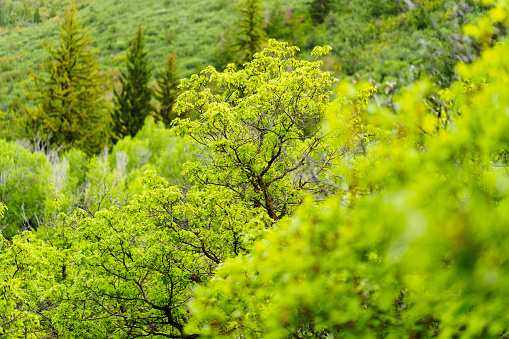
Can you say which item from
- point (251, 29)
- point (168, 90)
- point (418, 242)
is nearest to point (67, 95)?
point (168, 90)

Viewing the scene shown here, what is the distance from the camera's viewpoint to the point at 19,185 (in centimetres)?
1922

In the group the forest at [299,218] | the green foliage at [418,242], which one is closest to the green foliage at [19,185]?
the forest at [299,218]

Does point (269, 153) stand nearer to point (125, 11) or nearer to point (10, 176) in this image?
point (10, 176)

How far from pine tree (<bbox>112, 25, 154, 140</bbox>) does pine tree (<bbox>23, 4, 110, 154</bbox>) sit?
5.05m

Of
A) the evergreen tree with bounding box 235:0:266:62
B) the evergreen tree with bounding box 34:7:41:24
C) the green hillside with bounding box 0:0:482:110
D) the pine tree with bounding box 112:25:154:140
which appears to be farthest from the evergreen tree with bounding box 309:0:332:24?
the evergreen tree with bounding box 34:7:41:24

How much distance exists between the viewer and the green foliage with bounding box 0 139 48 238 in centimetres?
1866

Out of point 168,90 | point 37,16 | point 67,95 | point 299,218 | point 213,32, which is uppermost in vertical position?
point 299,218

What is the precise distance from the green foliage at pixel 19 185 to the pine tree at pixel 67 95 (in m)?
3.48

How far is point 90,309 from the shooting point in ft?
22.3

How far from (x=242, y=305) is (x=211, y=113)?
3510mm

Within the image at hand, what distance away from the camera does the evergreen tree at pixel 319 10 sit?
56719 mm

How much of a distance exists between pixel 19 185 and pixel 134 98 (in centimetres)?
1488

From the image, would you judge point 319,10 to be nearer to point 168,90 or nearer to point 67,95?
point 168,90

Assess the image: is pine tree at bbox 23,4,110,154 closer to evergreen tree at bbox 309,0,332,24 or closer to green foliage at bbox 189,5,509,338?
green foliage at bbox 189,5,509,338
